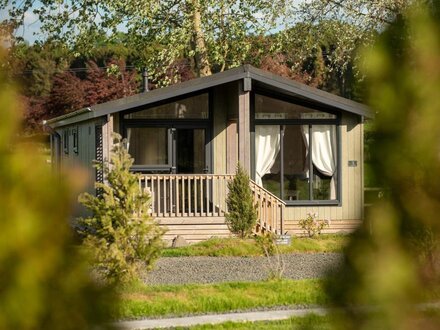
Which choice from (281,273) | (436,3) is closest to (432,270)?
(436,3)

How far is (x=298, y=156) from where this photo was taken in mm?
18984

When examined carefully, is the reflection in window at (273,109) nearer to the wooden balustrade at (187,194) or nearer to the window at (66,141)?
the wooden balustrade at (187,194)

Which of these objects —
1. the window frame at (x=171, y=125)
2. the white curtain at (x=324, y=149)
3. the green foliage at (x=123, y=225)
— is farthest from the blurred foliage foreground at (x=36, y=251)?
the white curtain at (x=324, y=149)

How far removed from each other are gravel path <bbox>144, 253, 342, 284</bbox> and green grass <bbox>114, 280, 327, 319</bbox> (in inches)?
31.6

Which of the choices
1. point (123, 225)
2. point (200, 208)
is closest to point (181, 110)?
point (200, 208)

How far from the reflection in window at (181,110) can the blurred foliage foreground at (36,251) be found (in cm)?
1670

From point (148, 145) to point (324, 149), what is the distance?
12.9 feet

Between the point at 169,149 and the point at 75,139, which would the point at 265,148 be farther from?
the point at 75,139

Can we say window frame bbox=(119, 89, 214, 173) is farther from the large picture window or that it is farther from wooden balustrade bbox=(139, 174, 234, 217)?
wooden balustrade bbox=(139, 174, 234, 217)

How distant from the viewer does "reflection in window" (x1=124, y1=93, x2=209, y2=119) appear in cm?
1847

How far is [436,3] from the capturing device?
1.79 meters

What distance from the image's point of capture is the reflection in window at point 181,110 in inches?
727

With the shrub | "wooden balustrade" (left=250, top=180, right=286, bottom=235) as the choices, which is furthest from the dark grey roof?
the shrub

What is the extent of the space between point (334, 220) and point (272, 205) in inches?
84.3
